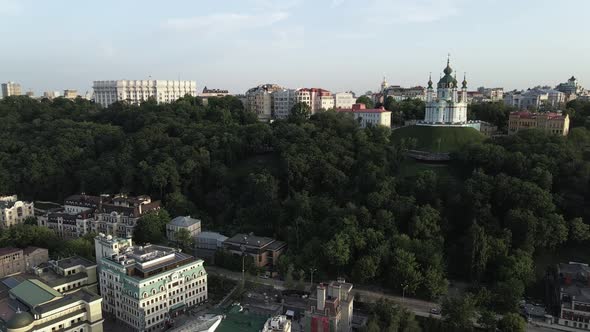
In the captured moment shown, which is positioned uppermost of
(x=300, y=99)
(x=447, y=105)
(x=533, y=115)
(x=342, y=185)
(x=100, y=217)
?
(x=300, y=99)

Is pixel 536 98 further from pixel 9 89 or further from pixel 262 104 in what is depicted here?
pixel 9 89

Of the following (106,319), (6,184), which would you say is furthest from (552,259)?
(6,184)

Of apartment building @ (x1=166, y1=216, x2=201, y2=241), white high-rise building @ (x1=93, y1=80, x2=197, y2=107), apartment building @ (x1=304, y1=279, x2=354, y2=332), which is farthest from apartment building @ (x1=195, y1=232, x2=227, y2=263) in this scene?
white high-rise building @ (x1=93, y1=80, x2=197, y2=107)

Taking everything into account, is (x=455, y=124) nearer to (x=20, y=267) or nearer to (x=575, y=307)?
(x=575, y=307)

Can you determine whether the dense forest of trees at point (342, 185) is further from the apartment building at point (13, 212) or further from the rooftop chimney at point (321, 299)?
the rooftop chimney at point (321, 299)

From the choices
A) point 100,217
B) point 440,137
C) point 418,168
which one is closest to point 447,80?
point 440,137

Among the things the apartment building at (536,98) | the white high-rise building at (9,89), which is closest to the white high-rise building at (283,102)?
the apartment building at (536,98)

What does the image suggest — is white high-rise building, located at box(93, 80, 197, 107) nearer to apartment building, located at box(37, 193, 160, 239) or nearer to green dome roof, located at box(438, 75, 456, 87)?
apartment building, located at box(37, 193, 160, 239)

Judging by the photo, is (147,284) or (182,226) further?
(182,226)
